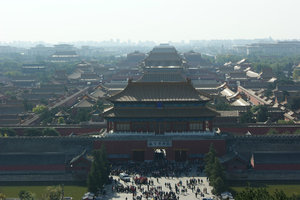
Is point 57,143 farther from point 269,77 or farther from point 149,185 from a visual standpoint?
point 269,77

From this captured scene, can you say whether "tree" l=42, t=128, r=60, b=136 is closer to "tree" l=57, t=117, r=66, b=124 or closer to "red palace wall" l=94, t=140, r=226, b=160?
"red palace wall" l=94, t=140, r=226, b=160

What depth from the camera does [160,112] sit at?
A: 4641cm

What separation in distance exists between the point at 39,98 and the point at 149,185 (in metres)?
56.8

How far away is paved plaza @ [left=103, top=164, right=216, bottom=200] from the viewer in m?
36.2

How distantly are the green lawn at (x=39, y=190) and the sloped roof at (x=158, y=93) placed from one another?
11498 mm

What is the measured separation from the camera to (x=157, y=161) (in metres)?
46.2

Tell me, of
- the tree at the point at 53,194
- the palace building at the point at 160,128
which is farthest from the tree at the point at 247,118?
the tree at the point at 53,194

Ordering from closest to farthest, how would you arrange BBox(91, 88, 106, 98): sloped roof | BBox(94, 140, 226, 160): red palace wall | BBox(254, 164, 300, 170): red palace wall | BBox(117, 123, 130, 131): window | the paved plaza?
1. the paved plaza
2. BBox(254, 164, 300, 170): red palace wall
3. BBox(94, 140, 226, 160): red palace wall
4. BBox(117, 123, 130, 131): window
5. BBox(91, 88, 106, 98): sloped roof

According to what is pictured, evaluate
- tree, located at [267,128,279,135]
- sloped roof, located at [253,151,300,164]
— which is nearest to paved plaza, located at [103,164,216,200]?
sloped roof, located at [253,151,300,164]

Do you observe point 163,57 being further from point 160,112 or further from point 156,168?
point 156,168

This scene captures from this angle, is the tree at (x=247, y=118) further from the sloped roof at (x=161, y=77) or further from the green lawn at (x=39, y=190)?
the green lawn at (x=39, y=190)

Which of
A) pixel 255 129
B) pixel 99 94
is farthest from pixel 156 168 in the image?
pixel 99 94

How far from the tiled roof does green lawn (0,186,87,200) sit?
9.73m

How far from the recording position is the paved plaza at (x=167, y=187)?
36219 mm
